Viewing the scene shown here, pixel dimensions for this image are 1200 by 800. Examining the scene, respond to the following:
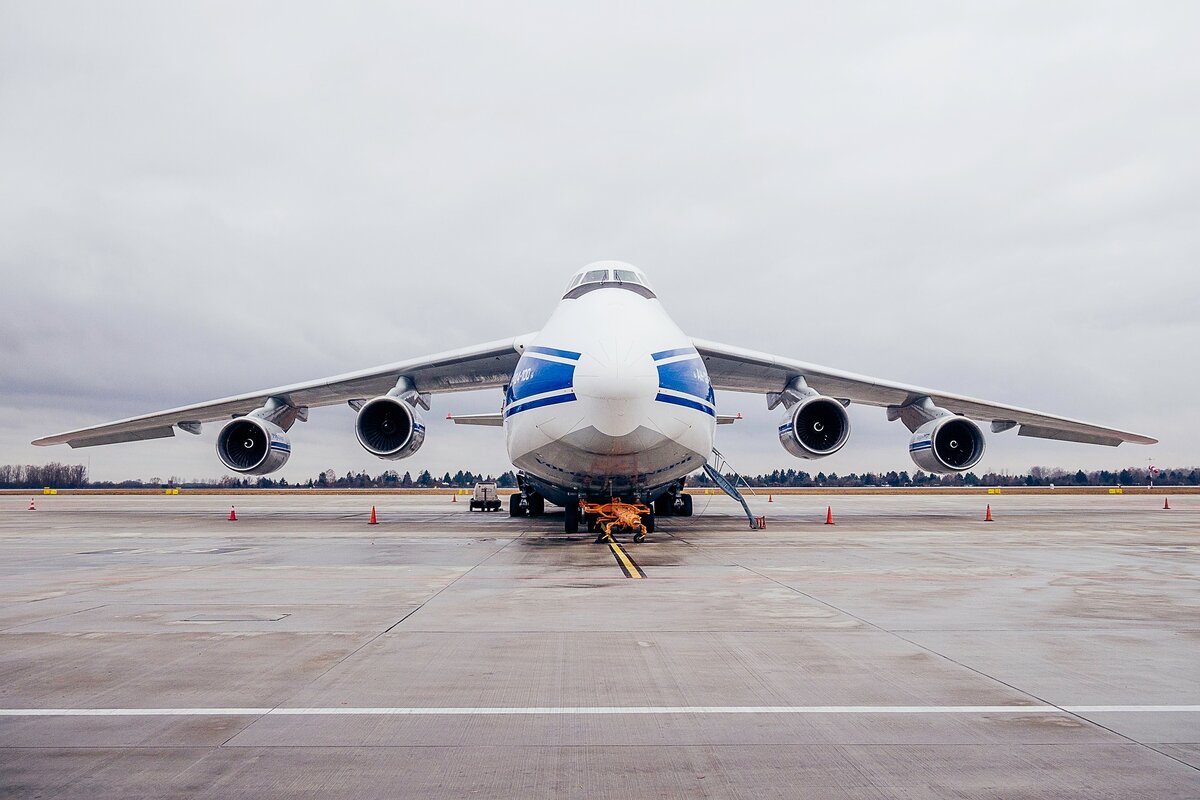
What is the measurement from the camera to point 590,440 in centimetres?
1170

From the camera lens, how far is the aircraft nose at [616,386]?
11.2 metres

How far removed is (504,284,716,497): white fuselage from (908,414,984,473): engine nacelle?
7031 mm

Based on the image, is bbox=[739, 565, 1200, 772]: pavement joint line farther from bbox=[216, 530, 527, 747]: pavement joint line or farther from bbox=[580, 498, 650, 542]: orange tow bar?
bbox=[580, 498, 650, 542]: orange tow bar

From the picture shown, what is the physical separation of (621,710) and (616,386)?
7.38 m

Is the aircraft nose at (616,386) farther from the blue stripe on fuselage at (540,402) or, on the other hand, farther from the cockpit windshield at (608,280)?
the cockpit windshield at (608,280)

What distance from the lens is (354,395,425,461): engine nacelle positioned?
1719cm

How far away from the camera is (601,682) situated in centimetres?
448

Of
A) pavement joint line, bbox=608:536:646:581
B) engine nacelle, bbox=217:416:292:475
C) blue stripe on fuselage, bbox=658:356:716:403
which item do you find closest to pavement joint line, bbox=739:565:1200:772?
pavement joint line, bbox=608:536:646:581

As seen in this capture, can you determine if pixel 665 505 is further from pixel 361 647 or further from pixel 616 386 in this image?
pixel 361 647

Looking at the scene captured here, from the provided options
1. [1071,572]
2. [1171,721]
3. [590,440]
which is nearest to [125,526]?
[590,440]

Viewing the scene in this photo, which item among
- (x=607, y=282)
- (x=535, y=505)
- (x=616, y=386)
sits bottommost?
(x=535, y=505)

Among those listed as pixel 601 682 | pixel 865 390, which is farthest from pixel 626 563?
pixel 865 390

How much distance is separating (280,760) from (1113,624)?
5.94m

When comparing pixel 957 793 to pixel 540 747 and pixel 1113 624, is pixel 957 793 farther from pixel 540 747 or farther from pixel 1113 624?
pixel 1113 624
